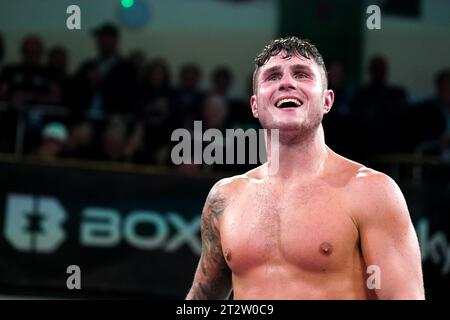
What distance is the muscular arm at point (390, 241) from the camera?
291 cm

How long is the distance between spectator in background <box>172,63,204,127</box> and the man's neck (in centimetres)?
399

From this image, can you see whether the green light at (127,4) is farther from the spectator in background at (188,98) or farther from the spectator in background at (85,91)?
the spectator in background at (85,91)

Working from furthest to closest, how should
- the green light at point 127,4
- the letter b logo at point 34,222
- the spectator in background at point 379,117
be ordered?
1. the green light at point 127,4
2. the spectator in background at point 379,117
3. the letter b logo at point 34,222

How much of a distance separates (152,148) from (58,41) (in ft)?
8.93

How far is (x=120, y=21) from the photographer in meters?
9.70

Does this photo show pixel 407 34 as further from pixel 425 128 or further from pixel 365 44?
pixel 425 128

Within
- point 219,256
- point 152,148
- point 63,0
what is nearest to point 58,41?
point 63,0

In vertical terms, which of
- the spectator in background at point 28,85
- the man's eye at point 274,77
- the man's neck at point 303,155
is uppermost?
the man's eye at point 274,77

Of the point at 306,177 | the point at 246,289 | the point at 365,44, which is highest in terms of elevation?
the point at 365,44

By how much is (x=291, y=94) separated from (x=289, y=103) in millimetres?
38

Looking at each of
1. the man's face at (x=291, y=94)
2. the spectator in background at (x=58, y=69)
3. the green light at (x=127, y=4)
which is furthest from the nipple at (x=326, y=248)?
the green light at (x=127, y=4)

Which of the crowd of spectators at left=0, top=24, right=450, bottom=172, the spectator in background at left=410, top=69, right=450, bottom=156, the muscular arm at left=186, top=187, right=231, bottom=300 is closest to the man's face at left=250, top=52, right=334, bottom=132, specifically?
the muscular arm at left=186, top=187, right=231, bottom=300

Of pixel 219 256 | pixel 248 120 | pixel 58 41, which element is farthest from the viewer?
pixel 58 41

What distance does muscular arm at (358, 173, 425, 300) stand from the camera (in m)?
2.91
